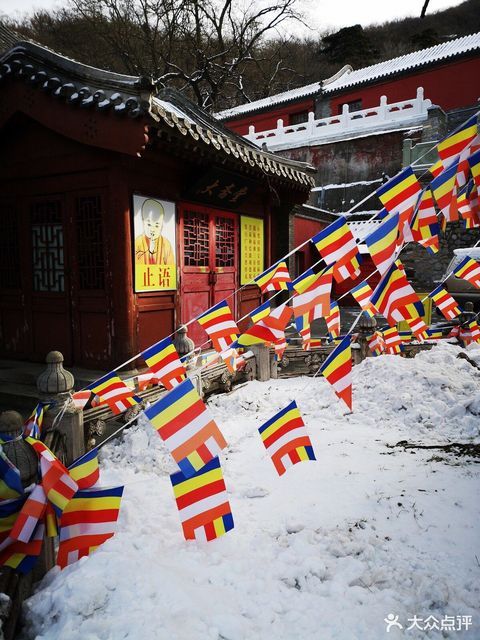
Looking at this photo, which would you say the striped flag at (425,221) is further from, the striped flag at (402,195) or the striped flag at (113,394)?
the striped flag at (113,394)

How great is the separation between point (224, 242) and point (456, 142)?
4.61 m

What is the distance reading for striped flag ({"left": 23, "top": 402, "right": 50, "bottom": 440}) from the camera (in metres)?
3.16

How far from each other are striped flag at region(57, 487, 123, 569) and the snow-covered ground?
270 millimetres

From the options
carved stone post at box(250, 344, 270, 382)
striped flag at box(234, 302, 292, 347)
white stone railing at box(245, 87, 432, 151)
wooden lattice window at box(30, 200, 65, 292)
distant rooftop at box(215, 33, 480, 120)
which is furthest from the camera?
distant rooftop at box(215, 33, 480, 120)

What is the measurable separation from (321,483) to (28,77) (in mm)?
5920

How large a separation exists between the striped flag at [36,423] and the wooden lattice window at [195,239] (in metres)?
3.76

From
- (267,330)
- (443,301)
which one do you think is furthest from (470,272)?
(267,330)

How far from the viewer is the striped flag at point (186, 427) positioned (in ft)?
8.19

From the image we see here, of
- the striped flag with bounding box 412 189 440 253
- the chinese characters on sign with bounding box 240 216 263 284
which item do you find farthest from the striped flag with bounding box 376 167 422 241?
the chinese characters on sign with bounding box 240 216 263 284

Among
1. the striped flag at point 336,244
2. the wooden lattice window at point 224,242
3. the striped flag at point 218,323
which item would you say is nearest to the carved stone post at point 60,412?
the striped flag at point 218,323

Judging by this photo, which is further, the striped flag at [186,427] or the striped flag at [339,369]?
the striped flag at [339,369]

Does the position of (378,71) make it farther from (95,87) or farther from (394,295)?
A: (394,295)

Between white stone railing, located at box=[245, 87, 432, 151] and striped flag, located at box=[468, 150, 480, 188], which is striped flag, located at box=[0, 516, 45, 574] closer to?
striped flag, located at box=[468, 150, 480, 188]

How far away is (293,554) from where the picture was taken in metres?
3.05
